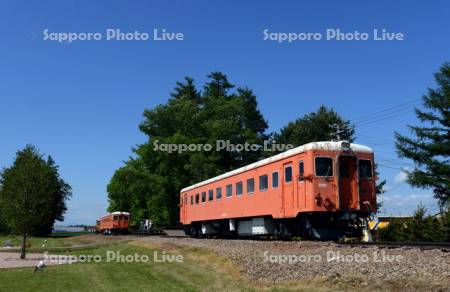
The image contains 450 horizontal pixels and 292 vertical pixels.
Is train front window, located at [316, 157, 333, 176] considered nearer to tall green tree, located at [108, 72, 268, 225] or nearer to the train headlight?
the train headlight

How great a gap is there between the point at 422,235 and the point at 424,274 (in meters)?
11.8

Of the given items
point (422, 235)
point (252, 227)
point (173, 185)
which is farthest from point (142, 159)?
point (422, 235)

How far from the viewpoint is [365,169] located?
1736cm

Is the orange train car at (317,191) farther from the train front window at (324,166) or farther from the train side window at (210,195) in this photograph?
the train side window at (210,195)

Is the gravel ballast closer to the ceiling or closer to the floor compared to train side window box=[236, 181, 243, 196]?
closer to the floor

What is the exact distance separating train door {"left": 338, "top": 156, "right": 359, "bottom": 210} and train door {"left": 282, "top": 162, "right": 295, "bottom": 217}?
1.70 metres

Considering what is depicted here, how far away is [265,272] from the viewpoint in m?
12.0

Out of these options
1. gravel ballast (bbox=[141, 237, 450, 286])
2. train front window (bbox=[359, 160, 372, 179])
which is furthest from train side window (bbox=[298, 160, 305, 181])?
gravel ballast (bbox=[141, 237, 450, 286])

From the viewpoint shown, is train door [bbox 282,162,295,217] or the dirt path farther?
the dirt path

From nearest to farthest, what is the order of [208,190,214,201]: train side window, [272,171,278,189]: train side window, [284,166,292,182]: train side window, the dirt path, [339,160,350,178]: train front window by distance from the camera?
1. [339,160,350,178]: train front window
2. [284,166,292,182]: train side window
3. [272,171,278,189]: train side window
4. the dirt path
5. [208,190,214,201]: train side window

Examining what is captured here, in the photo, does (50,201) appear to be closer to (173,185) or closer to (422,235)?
(422,235)

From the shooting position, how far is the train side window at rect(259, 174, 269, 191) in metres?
19.5

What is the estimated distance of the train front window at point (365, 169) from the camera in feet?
56.7

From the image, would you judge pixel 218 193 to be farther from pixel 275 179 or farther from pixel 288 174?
pixel 288 174
